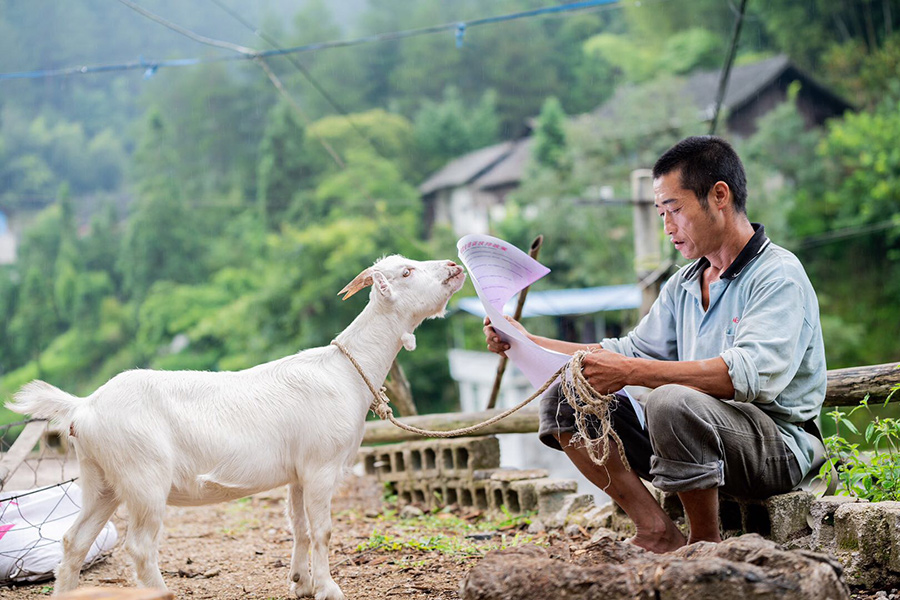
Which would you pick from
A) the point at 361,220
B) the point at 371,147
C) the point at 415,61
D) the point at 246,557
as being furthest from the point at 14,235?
the point at 246,557

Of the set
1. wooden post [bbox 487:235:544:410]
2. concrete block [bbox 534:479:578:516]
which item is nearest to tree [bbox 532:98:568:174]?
wooden post [bbox 487:235:544:410]

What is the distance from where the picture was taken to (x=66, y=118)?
145 ft

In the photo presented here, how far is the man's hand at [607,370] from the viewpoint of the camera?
290 cm

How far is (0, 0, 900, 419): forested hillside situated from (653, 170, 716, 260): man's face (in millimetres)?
6792

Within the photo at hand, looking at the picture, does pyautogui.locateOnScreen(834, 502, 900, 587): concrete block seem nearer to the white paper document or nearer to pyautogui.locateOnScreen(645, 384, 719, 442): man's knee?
pyautogui.locateOnScreen(645, 384, 719, 442): man's knee

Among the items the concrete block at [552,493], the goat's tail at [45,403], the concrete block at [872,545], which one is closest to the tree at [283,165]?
the concrete block at [552,493]

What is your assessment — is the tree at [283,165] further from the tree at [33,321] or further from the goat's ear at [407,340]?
the goat's ear at [407,340]

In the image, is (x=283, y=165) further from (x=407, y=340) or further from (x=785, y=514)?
(x=785, y=514)

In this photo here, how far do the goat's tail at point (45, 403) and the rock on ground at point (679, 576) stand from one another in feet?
5.32

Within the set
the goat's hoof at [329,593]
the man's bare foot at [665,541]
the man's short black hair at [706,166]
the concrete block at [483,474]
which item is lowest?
the concrete block at [483,474]

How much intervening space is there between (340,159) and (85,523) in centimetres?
739

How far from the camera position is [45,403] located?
118 inches

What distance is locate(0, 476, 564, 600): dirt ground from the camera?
11.6 feet

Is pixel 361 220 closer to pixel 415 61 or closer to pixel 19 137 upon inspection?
pixel 415 61
